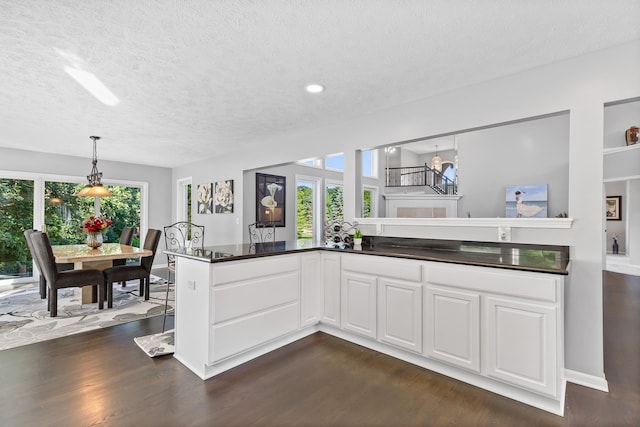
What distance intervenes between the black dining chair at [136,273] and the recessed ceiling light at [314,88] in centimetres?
293

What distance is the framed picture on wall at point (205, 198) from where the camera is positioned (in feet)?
20.1

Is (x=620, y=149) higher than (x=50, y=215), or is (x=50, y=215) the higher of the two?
(x=620, y=149)

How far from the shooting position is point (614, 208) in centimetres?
844

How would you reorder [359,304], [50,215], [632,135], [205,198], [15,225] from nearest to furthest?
[359,304]
[15,225]
[50,215]
[632,135]
[205,198]

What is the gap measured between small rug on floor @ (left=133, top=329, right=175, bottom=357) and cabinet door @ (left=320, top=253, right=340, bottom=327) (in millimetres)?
1411

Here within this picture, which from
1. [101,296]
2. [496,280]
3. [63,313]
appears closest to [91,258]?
[101,296]

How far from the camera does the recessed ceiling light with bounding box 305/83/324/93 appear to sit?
2.88 metres

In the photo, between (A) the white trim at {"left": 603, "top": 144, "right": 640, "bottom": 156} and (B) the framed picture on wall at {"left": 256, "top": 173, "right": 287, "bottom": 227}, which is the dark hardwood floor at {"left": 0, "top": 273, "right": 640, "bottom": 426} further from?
(A) the white trim at {"left": 603, "top": 144, "right": 640, "bottom": 156}

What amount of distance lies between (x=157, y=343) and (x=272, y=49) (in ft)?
8.83

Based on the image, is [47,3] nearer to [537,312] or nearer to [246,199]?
[537,312]

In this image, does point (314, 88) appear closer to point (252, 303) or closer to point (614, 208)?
point (252, 303)

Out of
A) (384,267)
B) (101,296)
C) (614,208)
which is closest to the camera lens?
(384,267)

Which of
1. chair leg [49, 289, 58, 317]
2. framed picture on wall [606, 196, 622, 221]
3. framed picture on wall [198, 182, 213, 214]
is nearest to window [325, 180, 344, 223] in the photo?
framed picture on wall [198, 182, 213, 214]

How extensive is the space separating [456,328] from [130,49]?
9.89 feet
